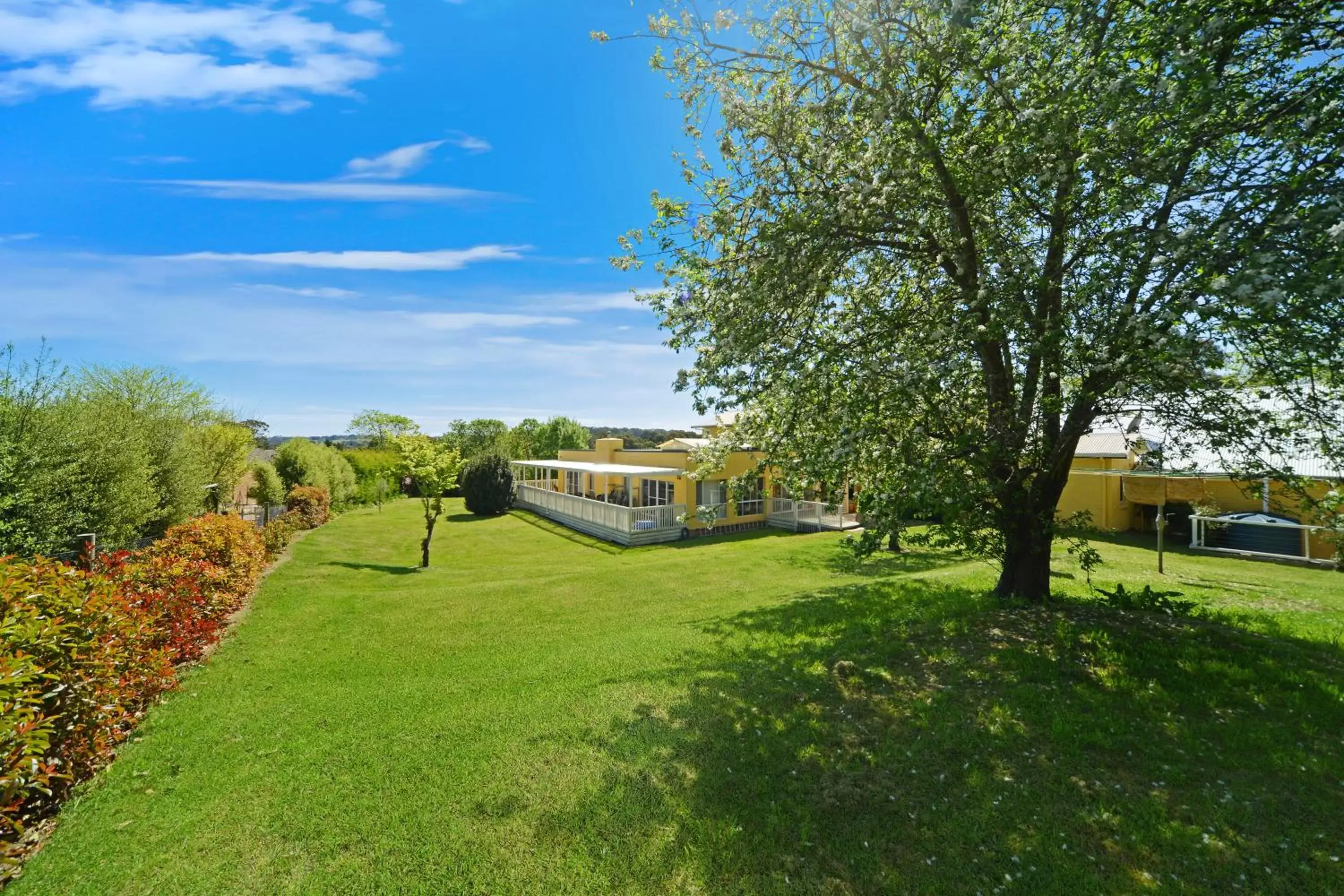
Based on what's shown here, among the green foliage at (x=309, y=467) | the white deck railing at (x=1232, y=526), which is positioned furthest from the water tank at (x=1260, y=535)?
the green foliage at (x=309, y=467)

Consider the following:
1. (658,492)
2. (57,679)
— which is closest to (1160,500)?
(658,492)

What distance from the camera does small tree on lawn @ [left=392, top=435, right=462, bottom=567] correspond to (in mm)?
16062

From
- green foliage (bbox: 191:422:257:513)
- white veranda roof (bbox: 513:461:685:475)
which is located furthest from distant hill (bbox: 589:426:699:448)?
green foliage (bbox: 191:422:257:513)

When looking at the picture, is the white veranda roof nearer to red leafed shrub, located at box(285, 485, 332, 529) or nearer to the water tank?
red leafed shrub, located at box(285, 485, 332, 529)

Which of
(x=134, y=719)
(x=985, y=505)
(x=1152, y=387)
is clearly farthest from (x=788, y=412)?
(x=134, y=719)

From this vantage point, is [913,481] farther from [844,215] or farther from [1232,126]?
[1232,126]

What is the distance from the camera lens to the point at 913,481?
210 inches

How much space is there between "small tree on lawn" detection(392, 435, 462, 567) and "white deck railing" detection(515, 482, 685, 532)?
6.52 meters

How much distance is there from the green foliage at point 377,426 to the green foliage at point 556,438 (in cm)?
1284

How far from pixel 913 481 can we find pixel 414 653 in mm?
7093

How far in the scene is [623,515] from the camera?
20938mm

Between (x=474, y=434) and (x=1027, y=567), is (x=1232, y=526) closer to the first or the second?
(x=1027, y=567)

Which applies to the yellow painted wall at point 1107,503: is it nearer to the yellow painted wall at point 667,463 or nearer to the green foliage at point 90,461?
the yellow painted wall at point 667,463

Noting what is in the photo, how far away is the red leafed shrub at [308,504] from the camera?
21178mm
